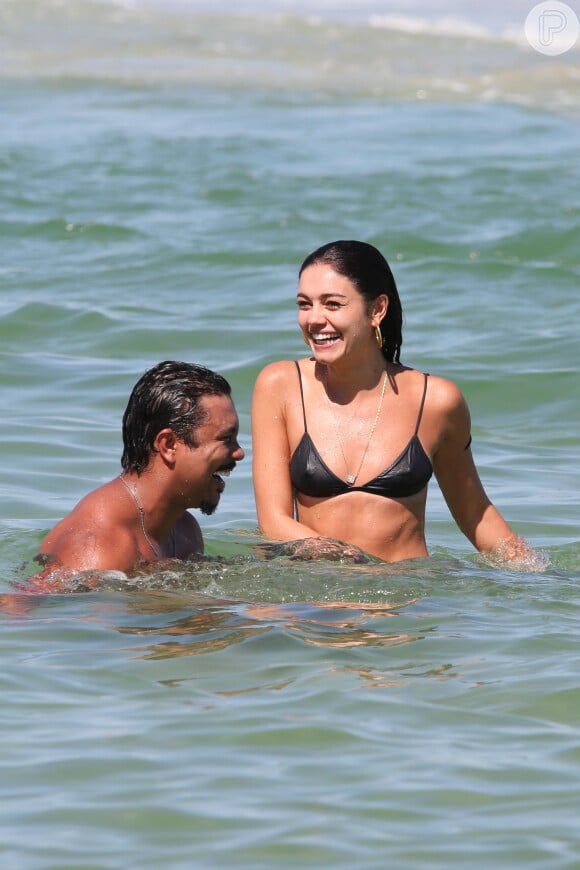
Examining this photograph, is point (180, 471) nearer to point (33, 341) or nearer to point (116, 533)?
point (116, 533)

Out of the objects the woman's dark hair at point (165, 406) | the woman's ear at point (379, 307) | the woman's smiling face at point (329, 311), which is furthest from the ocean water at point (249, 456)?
the woman's ear at point (379, 307)

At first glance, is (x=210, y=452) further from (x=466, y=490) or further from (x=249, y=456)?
(x=249, y=456)

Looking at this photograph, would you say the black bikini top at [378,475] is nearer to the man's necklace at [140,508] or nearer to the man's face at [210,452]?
the man's face at [210,452]

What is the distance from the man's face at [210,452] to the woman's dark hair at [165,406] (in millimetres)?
30

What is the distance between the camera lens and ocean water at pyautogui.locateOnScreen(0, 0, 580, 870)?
4.20 m

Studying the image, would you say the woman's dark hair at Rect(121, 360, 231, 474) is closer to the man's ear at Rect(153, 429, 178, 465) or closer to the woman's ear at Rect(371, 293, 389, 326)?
the man's ear at Rect(153, 429, 178, 465)

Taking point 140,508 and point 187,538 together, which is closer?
point 140,508

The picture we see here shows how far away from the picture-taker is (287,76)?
25.0m

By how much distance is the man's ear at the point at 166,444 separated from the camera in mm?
5789

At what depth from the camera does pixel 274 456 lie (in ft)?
20.9

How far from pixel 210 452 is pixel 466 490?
130cm

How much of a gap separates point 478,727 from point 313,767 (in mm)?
603

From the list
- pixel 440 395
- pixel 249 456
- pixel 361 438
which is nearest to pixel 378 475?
pixel 361 438

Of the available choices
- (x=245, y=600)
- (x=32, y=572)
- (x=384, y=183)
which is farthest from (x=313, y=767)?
(x=384, y=183)
